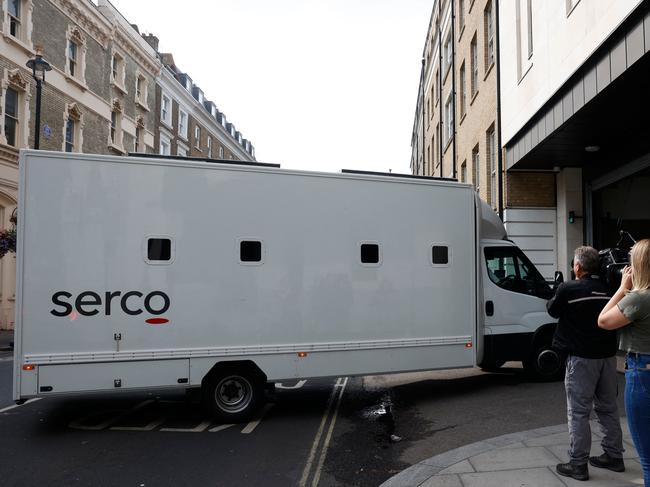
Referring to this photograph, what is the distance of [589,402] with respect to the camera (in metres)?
4.13

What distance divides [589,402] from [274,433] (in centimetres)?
340

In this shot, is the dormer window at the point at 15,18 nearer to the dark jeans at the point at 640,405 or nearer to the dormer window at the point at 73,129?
the dormer window at the point at 73,129

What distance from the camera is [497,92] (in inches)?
569

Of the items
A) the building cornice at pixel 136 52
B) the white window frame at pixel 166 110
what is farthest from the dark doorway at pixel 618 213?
the white window frame at pixel 166 110

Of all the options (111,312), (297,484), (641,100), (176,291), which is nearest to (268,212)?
(176,291)

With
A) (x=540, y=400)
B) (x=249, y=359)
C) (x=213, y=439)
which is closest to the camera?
(x=213, y=439)

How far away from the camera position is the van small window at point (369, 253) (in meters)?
6.81

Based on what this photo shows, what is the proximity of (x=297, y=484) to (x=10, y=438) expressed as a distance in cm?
354

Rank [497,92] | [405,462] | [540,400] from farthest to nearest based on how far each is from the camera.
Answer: [497,92], [540,400], [405,462]

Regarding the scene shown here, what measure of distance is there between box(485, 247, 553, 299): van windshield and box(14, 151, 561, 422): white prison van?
48cm

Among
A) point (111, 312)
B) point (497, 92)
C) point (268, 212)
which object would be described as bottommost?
point (111, 312)

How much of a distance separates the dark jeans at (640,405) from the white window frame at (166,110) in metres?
33.6

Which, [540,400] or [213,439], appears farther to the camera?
[540,400]

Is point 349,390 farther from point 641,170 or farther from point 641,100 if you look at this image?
point 641,170
